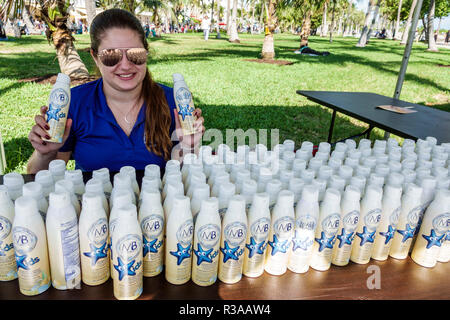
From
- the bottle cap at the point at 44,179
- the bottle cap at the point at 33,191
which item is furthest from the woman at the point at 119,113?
the bottle cap at the point at 33,191

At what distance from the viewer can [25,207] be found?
→ 110 cm

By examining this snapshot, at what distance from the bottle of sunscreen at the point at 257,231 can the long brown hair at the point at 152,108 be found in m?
1.33

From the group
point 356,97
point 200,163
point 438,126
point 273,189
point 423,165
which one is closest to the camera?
point 273,189

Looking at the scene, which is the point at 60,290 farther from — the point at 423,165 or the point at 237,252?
the point at 423,165

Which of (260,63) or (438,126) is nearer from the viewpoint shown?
(438,126)

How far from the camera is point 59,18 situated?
7355 mm

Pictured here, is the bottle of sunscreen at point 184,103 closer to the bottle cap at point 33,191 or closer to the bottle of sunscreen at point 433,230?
the bottle cap at point 33,191

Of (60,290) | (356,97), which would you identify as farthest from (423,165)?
(356,97)

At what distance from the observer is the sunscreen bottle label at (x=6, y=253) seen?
118 centimetres

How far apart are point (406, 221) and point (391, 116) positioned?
2860 mm

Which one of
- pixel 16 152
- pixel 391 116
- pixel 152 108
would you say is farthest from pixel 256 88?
pixel 152 108

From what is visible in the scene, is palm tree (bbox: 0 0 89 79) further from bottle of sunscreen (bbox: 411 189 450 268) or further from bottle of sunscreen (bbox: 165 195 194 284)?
bottle of sunscreen (bbox: 411 189 450 268)

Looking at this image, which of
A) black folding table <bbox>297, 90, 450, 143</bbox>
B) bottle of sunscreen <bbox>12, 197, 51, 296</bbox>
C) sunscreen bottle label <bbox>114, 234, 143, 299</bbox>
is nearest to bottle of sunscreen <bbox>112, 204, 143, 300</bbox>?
sunscreen bottle label <bbox>114, 234, 143, 299</bbox>

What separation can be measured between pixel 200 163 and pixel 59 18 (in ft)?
24.3
